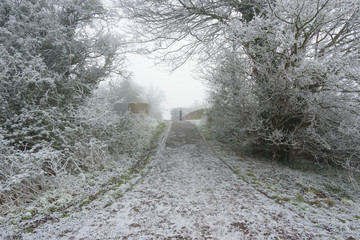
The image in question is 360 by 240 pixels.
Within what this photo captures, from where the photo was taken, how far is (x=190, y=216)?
2.76 meters

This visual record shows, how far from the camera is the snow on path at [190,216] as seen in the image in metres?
2.37

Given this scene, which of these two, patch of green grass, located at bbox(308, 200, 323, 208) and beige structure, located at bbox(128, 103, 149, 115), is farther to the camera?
beige structure, located at bbox(128, 103, 149, 115)

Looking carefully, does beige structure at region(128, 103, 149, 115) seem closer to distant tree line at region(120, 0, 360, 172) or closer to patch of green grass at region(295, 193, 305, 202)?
distant tree line at region(120, 0, 360, 172)

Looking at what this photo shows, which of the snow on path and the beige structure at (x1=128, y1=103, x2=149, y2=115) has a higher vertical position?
the beige structure at (x1=128, y1=103, x2=149, y2=115)

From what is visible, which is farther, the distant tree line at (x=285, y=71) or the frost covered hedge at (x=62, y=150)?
the distant tree line at (x=285, y=71)

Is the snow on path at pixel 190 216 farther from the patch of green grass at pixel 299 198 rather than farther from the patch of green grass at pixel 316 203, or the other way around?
the patch of green grass at pixel 316 203

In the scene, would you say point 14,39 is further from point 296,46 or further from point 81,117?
point 296,46

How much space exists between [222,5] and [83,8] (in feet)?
14.2

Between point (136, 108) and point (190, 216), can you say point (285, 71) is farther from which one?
point (136, 108)

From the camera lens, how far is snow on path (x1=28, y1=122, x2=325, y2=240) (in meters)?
2.37

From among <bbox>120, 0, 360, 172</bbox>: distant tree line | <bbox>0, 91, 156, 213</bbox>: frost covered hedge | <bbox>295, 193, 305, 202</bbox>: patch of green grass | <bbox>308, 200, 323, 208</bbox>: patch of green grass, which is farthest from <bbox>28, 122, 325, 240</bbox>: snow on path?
<bbox>120, 0, 360, 172</bbox>: distant tree line

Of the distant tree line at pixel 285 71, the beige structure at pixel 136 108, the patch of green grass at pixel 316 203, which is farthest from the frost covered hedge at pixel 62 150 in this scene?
the beige structure at pixel 136 108

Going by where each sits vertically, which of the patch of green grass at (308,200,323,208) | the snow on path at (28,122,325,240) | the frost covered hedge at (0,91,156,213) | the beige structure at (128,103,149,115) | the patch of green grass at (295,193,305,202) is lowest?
the snow on path at (28,122,325,240)

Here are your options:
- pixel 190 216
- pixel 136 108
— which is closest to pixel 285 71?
pixel 190 216
